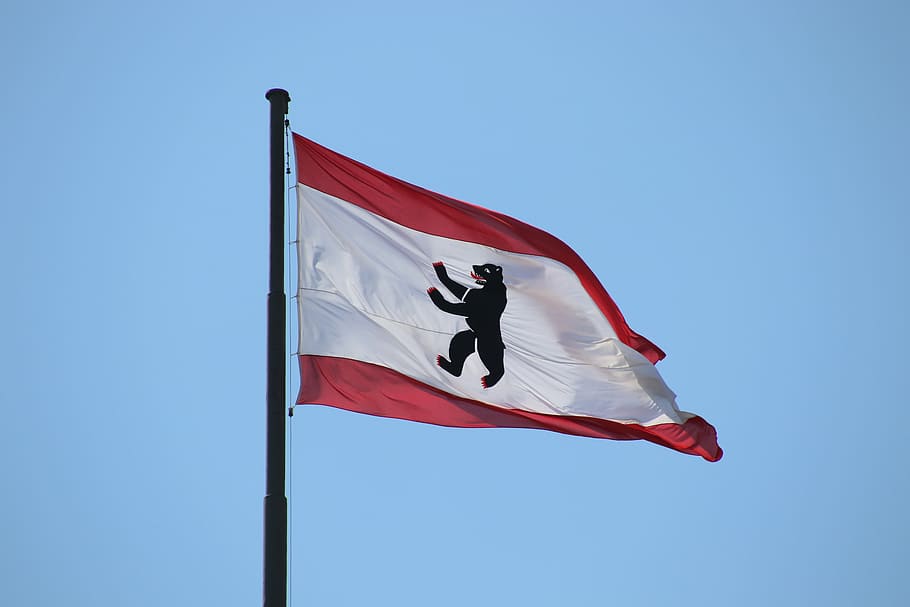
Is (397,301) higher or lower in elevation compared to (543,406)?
higher

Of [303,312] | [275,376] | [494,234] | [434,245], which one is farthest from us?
[494,234]

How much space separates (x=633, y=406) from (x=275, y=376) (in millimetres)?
6066

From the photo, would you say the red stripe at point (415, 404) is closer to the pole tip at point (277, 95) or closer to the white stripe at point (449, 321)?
the white stripe at point (449, 321)

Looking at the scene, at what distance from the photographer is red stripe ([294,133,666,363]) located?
12.3m

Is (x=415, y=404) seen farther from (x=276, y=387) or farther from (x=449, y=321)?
(x=276, y=387)

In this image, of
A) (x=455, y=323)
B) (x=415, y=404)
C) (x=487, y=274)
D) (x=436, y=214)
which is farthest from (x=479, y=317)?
(x=415, y=404)

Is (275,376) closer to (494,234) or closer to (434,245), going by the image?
(434,245)

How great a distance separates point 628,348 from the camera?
1508 centimetres

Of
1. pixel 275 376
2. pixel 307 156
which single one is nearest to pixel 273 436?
pixel 275 376

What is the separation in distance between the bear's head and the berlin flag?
0.02 metres

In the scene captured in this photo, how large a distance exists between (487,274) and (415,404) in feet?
8.64

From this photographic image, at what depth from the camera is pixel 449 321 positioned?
43.1 feet

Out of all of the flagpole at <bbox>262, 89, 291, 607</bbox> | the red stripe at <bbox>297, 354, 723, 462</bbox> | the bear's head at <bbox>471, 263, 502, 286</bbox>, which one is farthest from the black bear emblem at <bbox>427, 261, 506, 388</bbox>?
the flagpole at <bbox>262, 89, 291, 607</bbox>

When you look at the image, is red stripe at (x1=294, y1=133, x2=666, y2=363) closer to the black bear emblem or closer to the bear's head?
the bear's head
